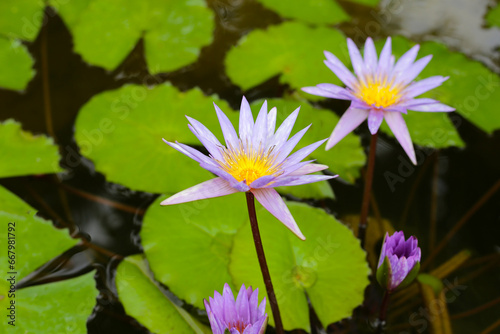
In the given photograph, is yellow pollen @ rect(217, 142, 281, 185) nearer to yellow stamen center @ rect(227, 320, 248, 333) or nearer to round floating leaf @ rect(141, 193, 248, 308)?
yellow stamen center @ rect(227, 320, 248, 333)

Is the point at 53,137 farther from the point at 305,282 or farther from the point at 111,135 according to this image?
the point at 305,282

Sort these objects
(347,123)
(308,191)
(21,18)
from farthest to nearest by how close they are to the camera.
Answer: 1. (21,18)
2. (308,191)
3. (347,123)

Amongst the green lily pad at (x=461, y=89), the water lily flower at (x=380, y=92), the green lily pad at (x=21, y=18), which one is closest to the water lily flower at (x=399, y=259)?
the water lily flower at (x=380, y=92)

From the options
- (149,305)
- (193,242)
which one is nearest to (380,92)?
(193,242)

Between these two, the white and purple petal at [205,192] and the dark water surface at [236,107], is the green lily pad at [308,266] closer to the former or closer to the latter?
the dark water surface at [236,107]

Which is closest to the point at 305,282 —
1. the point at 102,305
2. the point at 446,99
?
the point at 102,305

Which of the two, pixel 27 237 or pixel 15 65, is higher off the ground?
pixel 15 65

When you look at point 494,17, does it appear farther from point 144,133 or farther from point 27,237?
point 27,237
